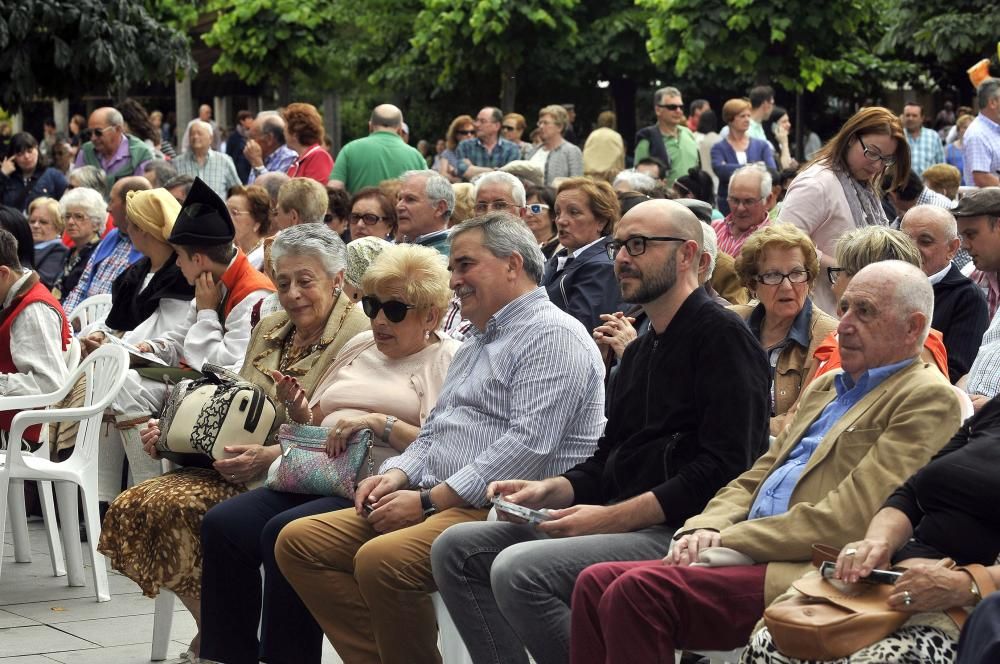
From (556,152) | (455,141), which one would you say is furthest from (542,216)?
(455,141)

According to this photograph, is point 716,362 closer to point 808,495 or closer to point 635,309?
point 808,495

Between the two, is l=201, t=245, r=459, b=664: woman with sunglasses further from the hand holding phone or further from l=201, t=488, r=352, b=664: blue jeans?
the hand holding phone

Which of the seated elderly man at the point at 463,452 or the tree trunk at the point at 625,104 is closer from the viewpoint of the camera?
the seated elderly man at the point at 463,452

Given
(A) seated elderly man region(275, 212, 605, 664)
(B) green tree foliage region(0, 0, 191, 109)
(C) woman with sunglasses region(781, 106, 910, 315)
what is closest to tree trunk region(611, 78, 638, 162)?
(B) green tree foliage region(0, 0, 191, 109)

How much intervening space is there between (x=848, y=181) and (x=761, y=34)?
12650mm

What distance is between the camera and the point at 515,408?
5.11 metres

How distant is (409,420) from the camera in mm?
5621

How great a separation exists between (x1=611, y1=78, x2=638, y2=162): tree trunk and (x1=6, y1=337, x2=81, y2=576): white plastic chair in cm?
2462

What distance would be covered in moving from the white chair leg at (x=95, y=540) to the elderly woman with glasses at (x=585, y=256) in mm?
2212

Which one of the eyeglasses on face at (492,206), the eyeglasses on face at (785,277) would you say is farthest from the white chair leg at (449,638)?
the eyeglasses on face at (492,206)

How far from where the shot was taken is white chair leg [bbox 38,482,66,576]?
7434 millimetres

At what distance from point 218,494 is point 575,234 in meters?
2.23

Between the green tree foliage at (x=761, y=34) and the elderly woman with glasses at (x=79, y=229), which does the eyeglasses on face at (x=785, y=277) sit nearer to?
the elderly woman with glasses at (x=79, y=229)

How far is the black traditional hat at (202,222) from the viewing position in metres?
7.12
